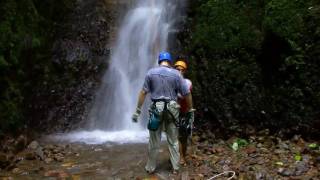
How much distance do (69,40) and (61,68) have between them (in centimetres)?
103

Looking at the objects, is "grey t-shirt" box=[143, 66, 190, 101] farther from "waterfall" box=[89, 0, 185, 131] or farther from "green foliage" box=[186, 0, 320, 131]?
"waterfall" box=[89, 0, 185, 131]

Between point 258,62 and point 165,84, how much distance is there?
4.23 metres

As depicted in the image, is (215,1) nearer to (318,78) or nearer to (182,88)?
(318,78)

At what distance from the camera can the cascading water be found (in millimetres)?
13305

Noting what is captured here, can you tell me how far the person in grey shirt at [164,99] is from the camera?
840 cm

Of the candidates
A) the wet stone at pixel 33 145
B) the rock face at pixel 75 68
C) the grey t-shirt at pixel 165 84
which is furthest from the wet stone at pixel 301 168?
the rock face at pixel 75 68

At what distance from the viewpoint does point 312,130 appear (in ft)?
34.7

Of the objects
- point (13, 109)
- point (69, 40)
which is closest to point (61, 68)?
point (69, 40)

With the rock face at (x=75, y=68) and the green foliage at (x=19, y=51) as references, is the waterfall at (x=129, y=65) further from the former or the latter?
the green foliage at (x=19, y=51)

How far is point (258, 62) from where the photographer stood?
11.9 m

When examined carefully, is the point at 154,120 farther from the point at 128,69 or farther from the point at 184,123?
the point at 128,69

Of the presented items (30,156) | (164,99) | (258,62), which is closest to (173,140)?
(164,99)

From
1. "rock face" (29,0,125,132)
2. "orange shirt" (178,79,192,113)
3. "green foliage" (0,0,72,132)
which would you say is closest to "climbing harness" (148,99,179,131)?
"orange shirt" (178,79,192,113)

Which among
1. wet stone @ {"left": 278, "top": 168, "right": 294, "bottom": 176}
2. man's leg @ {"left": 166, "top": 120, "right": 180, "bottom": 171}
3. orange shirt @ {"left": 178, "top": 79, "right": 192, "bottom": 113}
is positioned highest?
orange shirt @ {"left": 178, "top": 79, "right": 192, "bottom": 113}
